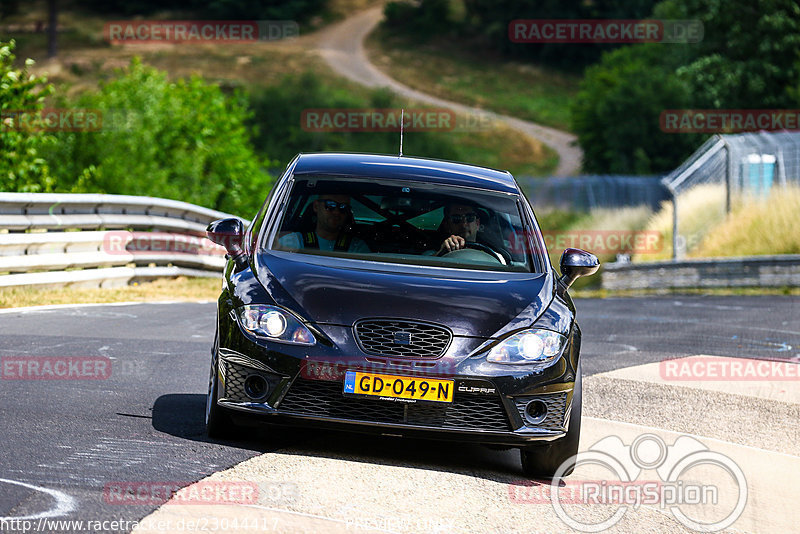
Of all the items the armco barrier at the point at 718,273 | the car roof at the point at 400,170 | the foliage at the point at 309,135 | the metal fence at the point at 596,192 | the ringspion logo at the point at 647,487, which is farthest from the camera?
the foliage at the point at 309,135

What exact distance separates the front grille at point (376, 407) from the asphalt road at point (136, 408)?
0.35 meters

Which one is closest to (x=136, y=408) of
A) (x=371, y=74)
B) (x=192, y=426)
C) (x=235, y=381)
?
(x=192, y=426)

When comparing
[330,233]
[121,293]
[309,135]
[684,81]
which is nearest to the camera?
[330,233]

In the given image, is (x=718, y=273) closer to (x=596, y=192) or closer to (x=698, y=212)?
(x=698, y=212)

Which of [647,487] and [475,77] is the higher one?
[475,77]

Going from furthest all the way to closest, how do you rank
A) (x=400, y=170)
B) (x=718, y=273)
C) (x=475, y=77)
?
(x=475, y=77) < (x=718, y=273) < (x=400, y=170)

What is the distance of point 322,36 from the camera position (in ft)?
376

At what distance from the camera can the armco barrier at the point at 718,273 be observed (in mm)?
22312

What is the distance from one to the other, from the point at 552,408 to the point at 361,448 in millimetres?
1080

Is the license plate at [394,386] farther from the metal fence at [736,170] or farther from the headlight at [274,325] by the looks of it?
the metal fence at [736,170]

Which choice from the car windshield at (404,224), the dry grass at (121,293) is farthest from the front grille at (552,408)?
the dry grass at (121,293)

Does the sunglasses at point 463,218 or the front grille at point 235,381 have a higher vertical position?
the sunglasses at point 463,218

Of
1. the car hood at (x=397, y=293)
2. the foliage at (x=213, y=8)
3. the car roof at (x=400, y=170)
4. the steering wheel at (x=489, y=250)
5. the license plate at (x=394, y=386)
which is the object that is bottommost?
the license plate at (x=394, y=386)

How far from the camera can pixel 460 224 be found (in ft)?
24.3
